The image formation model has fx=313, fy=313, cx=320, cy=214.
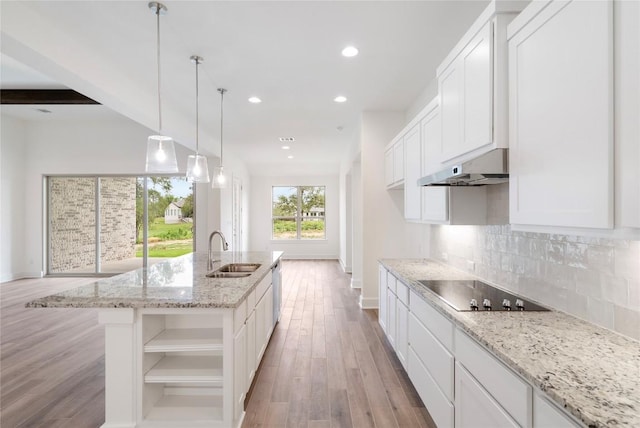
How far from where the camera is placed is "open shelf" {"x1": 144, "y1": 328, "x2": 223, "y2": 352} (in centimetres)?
199

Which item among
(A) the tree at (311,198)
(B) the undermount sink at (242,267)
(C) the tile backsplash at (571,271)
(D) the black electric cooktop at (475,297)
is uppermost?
(A) the tree at (311,198)

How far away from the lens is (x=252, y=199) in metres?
10.0

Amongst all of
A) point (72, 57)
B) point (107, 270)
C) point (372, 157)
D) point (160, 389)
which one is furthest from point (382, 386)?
point (107, 270)

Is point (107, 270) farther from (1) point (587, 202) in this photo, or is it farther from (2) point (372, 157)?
(1) point (587, 202)

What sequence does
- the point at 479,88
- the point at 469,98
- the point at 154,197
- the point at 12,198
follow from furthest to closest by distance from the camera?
the point at 154,197, the point at 12,198, the point at 469,98, the point at 479,88

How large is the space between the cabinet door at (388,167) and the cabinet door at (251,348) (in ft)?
8.49

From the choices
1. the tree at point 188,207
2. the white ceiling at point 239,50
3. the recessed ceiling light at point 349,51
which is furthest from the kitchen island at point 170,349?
the tree at point 188,207

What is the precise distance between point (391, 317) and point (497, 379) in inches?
73.1

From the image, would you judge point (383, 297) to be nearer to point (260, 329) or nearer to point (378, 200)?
point (260, 329)

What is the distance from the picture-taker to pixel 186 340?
208cm

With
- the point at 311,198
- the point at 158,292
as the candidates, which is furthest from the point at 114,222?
the point at 158,292

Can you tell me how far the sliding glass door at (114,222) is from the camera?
7020 millimetres

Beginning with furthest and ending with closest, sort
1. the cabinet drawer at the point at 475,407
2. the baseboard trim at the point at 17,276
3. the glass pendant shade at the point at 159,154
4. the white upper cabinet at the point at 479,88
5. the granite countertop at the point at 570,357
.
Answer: the baseboard trim at the point at 17,276, the glass pendant shade at the point at 159,154, the white upper cabinet at the point at 479,88, the cabinet drawer at the point at 475,407, the granite countertop at the point at 570,357

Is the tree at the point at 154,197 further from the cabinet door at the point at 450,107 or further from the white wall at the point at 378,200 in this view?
the cabinet door at the point at 450,107
